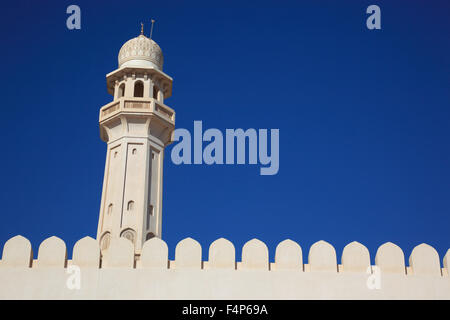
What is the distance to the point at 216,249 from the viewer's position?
920 centimetres

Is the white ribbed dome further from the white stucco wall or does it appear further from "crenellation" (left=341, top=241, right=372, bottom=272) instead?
"crenellation" (left=341, top=241, right=372, bottom=272)

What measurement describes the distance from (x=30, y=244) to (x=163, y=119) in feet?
34.4

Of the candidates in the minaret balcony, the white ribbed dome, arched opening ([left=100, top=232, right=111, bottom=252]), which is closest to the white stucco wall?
arched opening ([left=100, top=232, right=111, bottom=252])

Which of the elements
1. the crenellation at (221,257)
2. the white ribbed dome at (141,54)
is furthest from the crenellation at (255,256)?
the white ribbed dome at (141,54)

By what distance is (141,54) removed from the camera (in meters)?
20.7

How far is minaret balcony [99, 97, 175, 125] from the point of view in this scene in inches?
740

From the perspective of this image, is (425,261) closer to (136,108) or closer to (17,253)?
(17,253)

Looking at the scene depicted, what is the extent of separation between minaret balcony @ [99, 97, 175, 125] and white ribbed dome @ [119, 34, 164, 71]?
1.72m

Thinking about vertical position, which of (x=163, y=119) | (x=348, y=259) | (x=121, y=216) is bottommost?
(x=348, y=259)

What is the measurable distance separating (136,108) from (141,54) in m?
2.67
